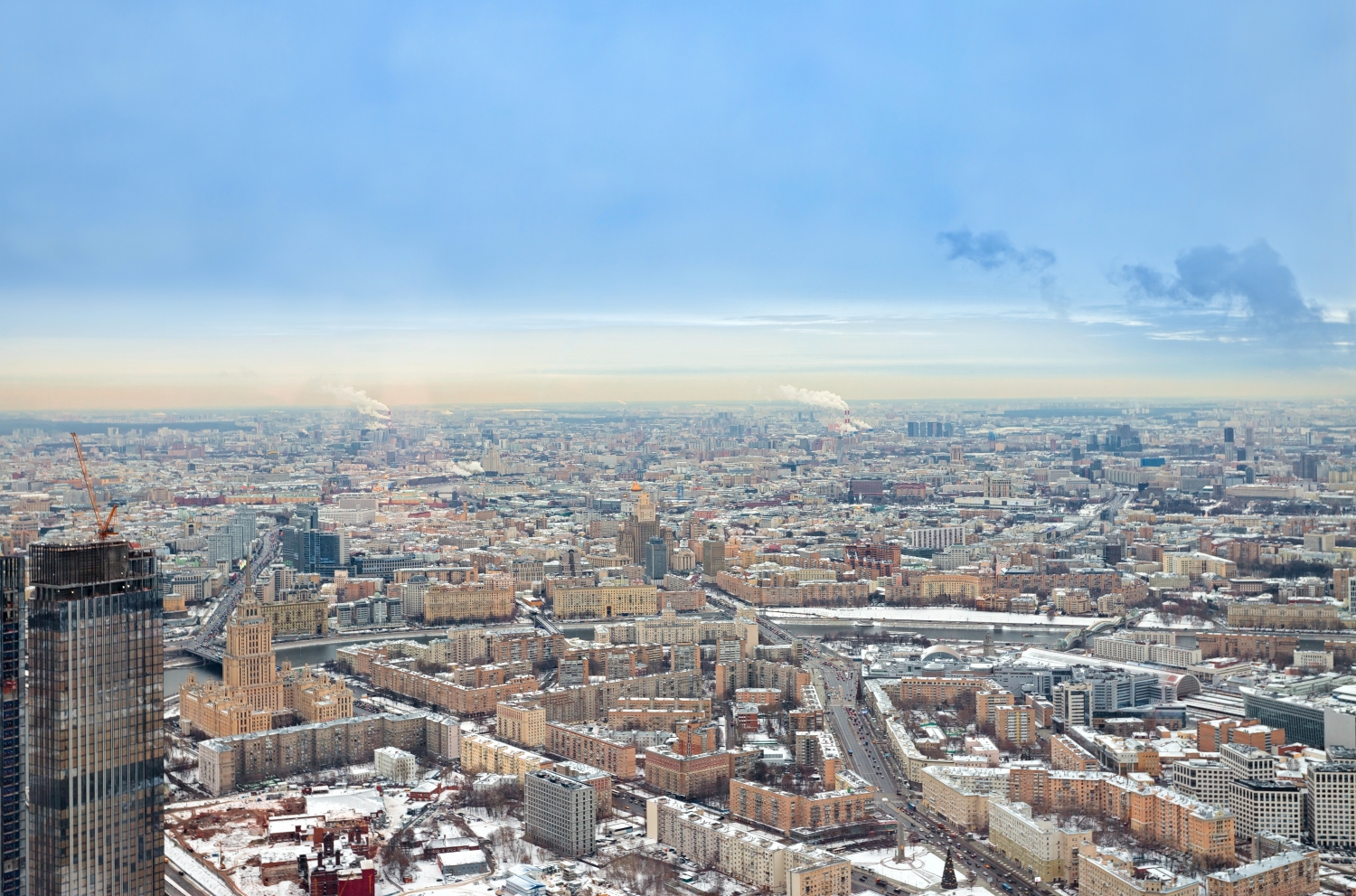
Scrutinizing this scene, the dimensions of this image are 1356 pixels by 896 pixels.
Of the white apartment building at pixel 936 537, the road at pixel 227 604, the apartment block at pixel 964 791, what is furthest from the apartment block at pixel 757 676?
the white apartment building at pixel 936 537

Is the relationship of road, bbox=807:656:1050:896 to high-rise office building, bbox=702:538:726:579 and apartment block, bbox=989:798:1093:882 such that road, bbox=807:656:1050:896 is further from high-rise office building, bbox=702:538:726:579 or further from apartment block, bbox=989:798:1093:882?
high-rise office building, bbox=702:538:726:579

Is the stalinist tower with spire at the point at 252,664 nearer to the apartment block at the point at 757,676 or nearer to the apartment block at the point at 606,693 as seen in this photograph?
the apartment block at the point at 606,693

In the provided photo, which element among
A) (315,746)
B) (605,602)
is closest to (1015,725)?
(315,746)

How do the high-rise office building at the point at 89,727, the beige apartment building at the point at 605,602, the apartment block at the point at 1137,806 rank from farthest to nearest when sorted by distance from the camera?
the beige apartment building at the point at 605,602 < the apartment block at the point at 1137,806 < the high-rise office building at the point at 89,727

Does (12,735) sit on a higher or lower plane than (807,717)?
higher

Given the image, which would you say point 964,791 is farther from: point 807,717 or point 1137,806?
point 807,717

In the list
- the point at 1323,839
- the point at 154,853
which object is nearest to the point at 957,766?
the point at 1323,839

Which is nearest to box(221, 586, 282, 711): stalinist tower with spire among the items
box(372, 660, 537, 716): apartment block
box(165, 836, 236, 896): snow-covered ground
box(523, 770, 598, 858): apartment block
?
box(372, 660, 537, 716): apartment block
